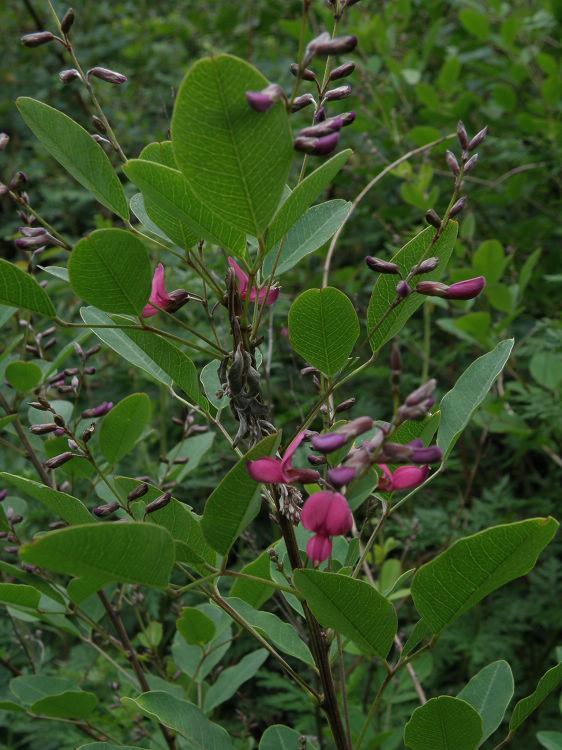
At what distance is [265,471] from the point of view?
685mm

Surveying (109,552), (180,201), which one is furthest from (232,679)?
(180,201)

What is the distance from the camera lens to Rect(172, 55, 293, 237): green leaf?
597mm

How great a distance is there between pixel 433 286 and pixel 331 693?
44 cm

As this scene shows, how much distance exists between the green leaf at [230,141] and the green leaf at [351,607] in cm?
31

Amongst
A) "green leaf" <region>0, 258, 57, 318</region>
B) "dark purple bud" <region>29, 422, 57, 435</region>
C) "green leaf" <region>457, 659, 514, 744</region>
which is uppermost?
"green leaf" <region>0, 258, 57, 318</region>

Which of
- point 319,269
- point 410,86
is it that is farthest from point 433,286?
point 410,86

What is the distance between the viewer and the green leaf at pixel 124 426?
1.14 metres

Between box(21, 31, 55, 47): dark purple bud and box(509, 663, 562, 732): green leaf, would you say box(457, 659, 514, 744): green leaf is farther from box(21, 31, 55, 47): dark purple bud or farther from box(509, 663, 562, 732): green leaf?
box(21, 31, 55, 47): dark purple bud

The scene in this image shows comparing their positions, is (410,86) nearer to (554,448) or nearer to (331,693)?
(554,448)

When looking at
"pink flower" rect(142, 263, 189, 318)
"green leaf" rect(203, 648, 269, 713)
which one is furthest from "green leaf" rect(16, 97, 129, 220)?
"green leaf" rect(203, 648, 269, 713)

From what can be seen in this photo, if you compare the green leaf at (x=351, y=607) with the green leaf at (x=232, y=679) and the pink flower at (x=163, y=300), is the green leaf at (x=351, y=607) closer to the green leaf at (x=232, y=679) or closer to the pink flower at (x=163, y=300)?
the pink flower at (x=163, y=300)

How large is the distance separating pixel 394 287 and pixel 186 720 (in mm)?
516

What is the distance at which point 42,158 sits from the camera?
360cm

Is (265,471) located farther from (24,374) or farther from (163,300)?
(24,374)
